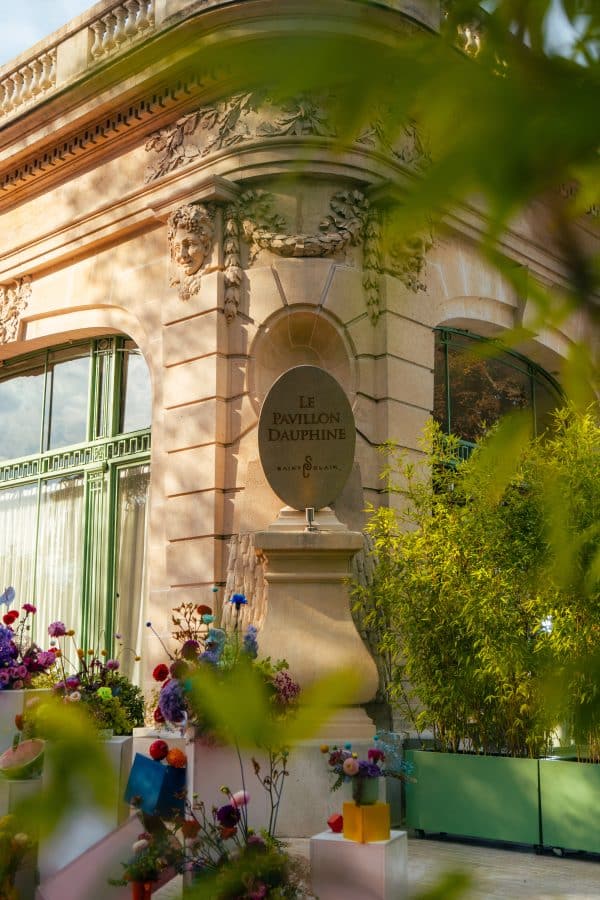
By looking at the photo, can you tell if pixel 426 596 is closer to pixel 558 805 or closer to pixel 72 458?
pixel 558 805

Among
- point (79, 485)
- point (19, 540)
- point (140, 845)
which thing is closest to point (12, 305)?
point (79, 485)

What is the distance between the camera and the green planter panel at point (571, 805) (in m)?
6.69

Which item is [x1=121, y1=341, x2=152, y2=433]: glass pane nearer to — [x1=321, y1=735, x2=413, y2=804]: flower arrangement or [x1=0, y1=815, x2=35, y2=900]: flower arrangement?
[x1=321, y1=735, x2=413, y2=804]: flower arrangement

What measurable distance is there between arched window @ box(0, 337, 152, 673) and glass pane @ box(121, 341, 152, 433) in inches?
0.6

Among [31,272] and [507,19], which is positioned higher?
[31,272]

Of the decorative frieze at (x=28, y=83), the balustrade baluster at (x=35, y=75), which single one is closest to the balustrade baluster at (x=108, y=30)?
the decorative frieze at (x=28, y=83)

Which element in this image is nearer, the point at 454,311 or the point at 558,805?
the point at 558,805

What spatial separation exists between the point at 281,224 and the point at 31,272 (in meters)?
4.70

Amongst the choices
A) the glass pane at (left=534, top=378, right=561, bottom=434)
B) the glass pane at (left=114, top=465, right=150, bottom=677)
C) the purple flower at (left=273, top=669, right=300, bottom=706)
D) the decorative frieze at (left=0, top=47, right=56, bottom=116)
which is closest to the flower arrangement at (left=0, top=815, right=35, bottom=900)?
the purple flower at (left=273, top=669, right=300, bottom=706)

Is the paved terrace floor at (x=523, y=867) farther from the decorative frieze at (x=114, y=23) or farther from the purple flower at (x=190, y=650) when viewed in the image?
the decorative frieze at (x=114, y=23)

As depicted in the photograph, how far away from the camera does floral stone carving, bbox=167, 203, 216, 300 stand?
11.1m

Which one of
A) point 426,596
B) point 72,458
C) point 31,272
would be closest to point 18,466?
point 72,458

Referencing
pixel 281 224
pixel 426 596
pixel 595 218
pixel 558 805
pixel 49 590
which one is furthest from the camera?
pixel 49 590

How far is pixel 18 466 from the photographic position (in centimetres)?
1490
